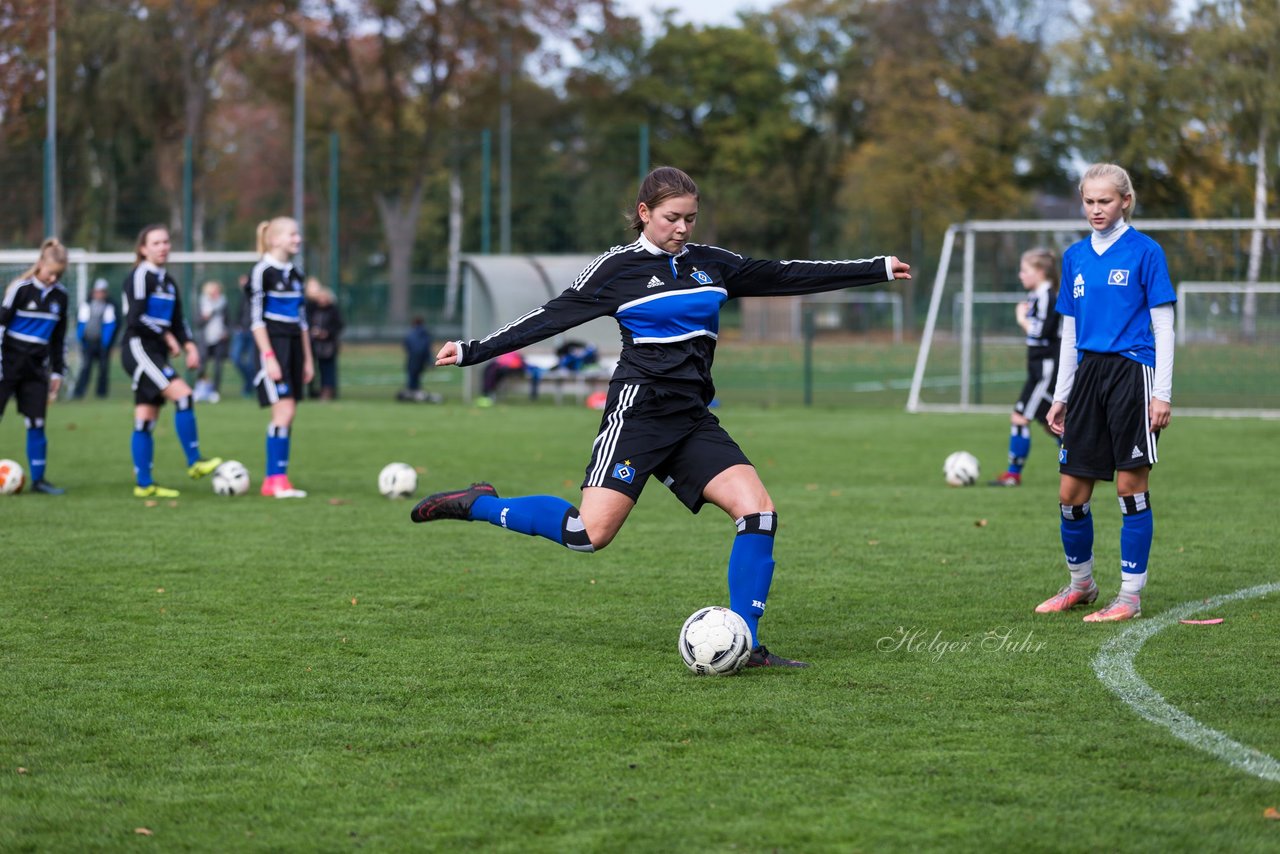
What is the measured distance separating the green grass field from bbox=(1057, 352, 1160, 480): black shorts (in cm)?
68

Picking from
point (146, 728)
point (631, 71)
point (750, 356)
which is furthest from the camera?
point (631, 71)

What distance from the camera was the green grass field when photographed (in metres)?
3.79

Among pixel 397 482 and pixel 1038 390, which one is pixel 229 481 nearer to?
pixel 397 482

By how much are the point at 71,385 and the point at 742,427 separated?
41.2 feet

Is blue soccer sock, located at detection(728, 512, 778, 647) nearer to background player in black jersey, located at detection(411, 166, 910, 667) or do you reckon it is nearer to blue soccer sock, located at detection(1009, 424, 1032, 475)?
background player in black jersey, located at detection(411, 166, 910, 667)

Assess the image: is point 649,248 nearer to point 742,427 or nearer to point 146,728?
point 146,728

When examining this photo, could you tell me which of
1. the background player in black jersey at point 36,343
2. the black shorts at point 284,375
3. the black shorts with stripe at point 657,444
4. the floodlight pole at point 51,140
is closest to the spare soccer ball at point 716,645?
the black shorts with stripe at point 657,444

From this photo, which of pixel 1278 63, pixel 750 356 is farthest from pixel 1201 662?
pixel 750 356

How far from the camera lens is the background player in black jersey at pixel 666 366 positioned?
5562 millimetres

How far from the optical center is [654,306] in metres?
5.61

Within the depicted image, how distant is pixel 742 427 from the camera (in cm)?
1827

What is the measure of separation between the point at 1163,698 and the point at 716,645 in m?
1.49

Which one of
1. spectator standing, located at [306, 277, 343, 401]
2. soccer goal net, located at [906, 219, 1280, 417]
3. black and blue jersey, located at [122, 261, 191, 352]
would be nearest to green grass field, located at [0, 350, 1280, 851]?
black and blue jersey, located at [122, 261, 191, 352]

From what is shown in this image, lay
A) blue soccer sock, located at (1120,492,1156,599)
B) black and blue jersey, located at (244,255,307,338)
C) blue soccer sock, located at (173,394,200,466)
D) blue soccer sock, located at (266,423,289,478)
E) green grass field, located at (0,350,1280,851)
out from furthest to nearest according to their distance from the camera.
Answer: blue soccer sock, located at (173,394,200,466), blue soccer sock, located at (266,423,289,478), black and blue jersey, located at (244,255,307,338), blue soccer sock, located at (1120,492,1156,599), green grass field, located at (0,350,1280,851)
